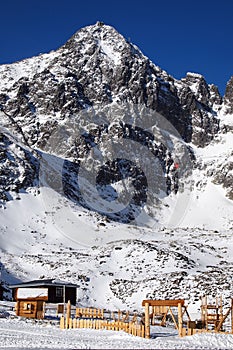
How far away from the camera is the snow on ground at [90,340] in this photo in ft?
67.6

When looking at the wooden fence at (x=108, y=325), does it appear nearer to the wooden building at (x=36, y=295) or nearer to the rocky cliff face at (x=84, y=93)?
the wooden building at (x=36, y=295)

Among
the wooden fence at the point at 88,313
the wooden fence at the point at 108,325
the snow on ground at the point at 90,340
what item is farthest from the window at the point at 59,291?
the wooden fence at the point at 108,325

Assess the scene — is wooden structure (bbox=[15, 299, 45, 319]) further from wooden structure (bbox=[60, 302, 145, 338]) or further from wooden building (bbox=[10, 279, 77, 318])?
wooden structure (bbox=[60, 302, 145, 338])


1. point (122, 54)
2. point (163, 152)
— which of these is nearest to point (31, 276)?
point (163, 152)

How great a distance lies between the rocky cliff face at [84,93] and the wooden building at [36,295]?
98397mm

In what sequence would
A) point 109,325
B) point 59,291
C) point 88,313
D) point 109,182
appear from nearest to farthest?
point 109,325 → point 88,313 → point 59,291 → point 109,182

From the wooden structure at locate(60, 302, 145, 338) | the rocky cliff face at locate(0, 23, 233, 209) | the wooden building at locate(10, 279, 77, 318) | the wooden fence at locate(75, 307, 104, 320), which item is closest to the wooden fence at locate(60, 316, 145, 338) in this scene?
the wooden structure at locate(60, 302, 145, 338)

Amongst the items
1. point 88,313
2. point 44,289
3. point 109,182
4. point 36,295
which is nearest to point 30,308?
point 36,295

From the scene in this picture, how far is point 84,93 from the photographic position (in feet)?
587

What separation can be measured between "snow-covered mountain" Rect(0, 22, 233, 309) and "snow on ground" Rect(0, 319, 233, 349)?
74.0 ft

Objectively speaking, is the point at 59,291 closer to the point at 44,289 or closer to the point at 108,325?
the point at 44,289

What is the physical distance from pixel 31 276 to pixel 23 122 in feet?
345

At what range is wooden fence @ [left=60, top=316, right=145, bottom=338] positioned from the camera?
25328 mm

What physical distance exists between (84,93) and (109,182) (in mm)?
52345
